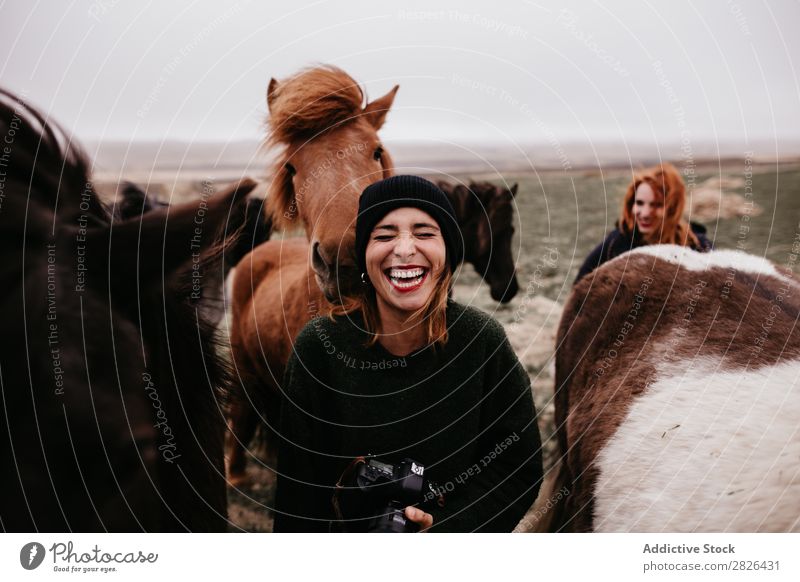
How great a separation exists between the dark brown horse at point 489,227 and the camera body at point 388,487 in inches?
48.8

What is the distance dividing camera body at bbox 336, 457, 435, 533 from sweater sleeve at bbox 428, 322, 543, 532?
0.09 metres

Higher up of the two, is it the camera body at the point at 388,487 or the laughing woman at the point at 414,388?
the laughing woman at the point at 414,388

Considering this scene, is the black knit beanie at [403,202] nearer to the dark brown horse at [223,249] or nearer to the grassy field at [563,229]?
the dark brown horse at [223,249]

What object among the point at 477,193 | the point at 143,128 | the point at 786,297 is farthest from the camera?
→ the point at 477,193

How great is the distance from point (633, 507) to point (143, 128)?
1.60 m

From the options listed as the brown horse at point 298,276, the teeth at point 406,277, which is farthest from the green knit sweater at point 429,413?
the brown horse at point 298,276

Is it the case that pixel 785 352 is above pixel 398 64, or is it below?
below

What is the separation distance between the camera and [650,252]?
1.67m

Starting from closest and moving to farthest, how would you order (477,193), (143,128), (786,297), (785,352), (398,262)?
(398,262) < (785,352) < (786,297) < (143,128) < (477,193)

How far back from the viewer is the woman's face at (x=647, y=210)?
1.91 meters

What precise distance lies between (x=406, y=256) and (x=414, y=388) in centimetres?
28

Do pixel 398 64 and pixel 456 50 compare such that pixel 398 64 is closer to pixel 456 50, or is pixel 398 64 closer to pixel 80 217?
pixel 456 50
